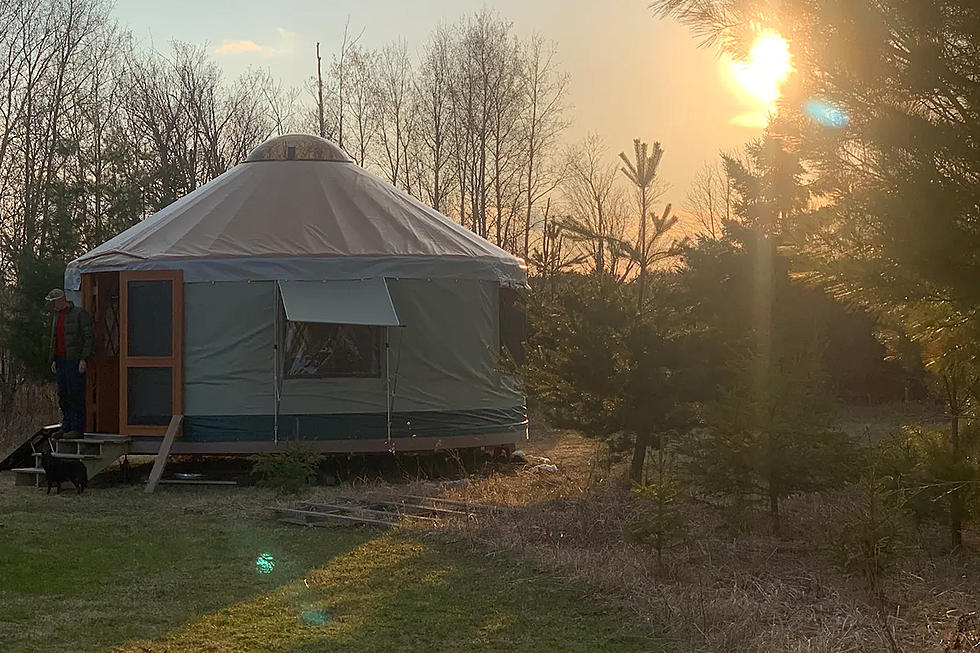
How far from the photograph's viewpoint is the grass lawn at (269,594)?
4785mm

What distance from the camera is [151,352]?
33.3 ft

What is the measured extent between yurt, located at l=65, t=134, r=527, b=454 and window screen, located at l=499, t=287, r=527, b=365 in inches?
6.9

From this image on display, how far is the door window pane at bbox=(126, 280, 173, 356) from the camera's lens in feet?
33.3

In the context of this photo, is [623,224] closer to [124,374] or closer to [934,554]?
[124,374]

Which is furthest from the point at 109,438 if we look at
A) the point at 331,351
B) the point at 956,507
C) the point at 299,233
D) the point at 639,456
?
the point at 956,507

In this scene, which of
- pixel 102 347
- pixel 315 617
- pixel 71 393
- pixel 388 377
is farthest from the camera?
pixel 102 347

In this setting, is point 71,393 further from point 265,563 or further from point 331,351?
point 265,563

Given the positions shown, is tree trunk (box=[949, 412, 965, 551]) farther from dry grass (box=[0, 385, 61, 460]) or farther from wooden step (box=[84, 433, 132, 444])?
dry grass (box=[0, 385, 61, 460])

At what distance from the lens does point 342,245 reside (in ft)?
34.4

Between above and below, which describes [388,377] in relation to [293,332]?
below

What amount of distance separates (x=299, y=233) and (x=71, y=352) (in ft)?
7.37

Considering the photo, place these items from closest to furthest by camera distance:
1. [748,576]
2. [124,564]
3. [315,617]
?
[315,617] < [748,576] < [124,564]

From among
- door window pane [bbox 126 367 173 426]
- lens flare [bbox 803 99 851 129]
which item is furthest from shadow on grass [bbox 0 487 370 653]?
lens flare [bbox 803 99 851 129]

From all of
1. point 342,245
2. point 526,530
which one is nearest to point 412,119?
point 342,245
